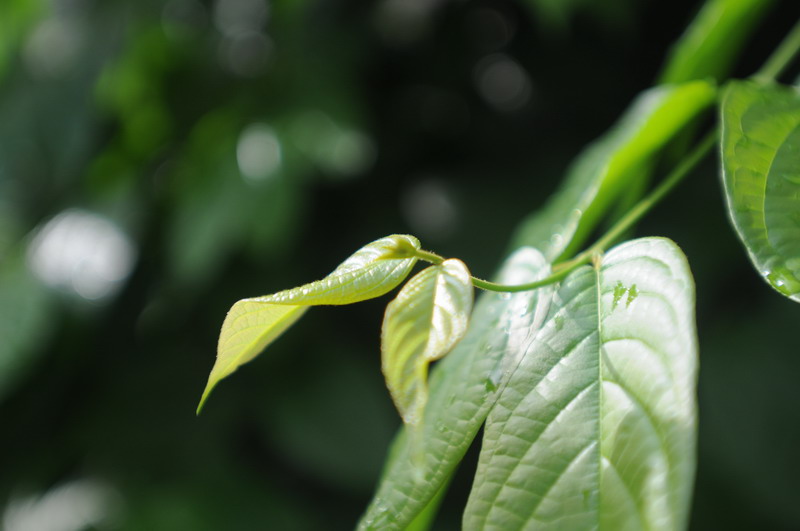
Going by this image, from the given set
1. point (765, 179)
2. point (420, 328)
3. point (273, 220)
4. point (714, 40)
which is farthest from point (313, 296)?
point (273, 220)

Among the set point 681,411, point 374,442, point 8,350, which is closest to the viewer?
point 681,411

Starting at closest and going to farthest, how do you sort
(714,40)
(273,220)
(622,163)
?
1. (622,163)
2. (714,40)
3. (273,220)

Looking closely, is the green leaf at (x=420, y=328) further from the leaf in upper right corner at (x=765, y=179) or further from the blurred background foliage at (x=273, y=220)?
the blurred background foliage at (x=273, y=220)

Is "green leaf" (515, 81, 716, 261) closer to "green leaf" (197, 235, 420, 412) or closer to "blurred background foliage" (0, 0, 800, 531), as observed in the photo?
"green leaf" (197, 235, 420, 412)

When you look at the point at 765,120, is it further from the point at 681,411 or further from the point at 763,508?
the point at 763,508

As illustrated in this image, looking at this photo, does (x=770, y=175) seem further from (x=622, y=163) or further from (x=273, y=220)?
(x=273, y=220)

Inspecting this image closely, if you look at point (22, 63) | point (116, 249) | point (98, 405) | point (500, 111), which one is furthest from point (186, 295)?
point (500, 111)

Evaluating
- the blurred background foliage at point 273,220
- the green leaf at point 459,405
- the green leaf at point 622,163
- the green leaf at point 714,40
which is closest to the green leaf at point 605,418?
the green leaf at point 459,405
